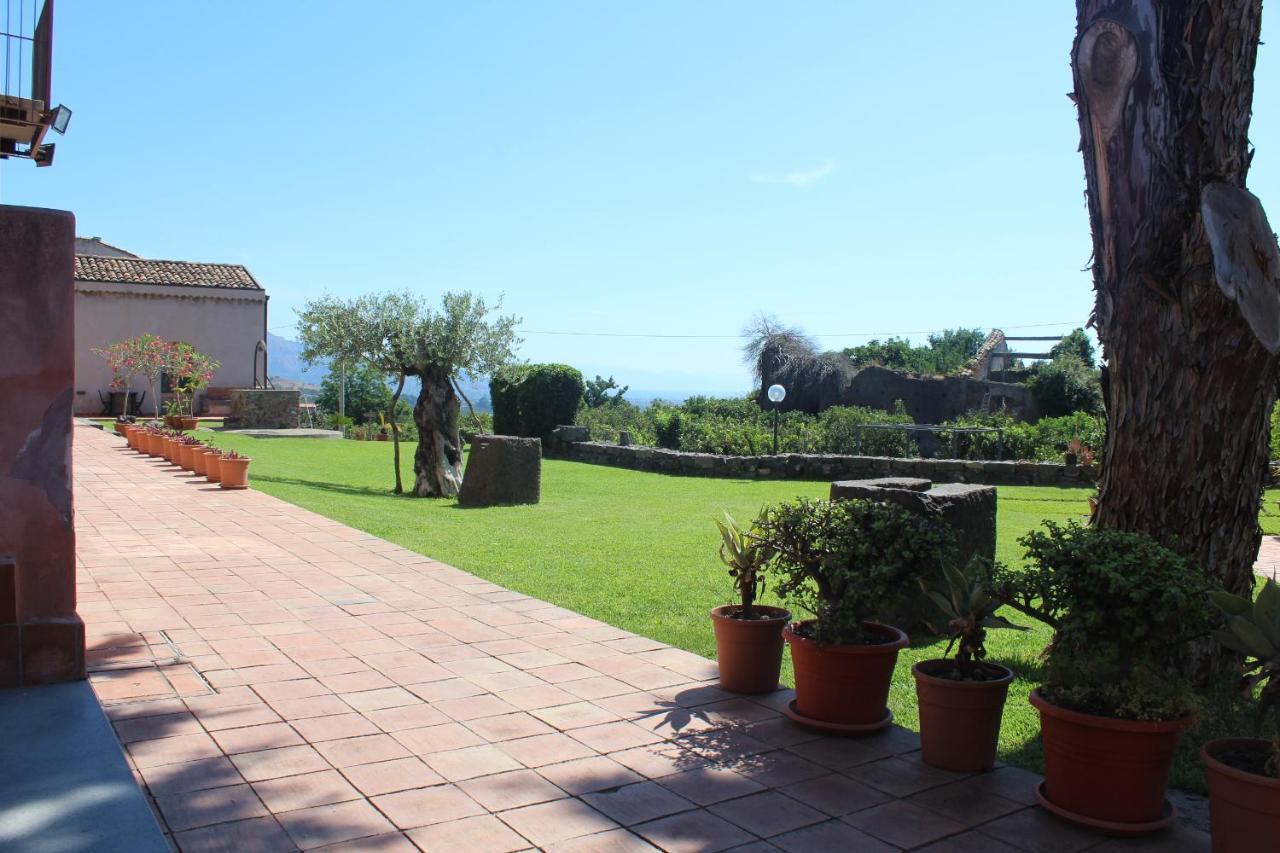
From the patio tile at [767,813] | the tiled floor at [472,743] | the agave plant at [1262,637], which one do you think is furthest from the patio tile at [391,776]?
the agave plant at [1262,637]

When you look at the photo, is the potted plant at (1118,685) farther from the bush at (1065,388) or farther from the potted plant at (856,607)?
the bush at (1065,388)

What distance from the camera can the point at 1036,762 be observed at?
3.93 m

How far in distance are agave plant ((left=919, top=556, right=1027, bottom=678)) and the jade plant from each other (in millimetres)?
167

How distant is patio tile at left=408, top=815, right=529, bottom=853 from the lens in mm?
2998

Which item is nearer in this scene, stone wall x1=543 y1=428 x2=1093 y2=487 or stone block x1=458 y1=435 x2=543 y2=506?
stone block x1=458 y1=435 x2=543 y2=506

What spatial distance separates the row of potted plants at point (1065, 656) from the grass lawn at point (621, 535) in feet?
1.72

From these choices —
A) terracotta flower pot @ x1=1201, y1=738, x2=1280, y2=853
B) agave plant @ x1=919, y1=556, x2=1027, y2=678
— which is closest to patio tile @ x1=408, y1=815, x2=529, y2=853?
agave plant @ x1=919, y1=556, x2=1027, y2=678

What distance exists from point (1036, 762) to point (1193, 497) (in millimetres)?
1430

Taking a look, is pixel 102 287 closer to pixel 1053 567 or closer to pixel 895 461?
pixel 895 461

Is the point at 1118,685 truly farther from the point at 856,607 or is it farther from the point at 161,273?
the point at 161,273

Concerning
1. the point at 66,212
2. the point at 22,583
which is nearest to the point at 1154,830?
the point at 22,583

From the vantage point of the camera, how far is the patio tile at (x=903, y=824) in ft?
10.3

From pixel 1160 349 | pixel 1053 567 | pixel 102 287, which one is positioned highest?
pixel 102 287

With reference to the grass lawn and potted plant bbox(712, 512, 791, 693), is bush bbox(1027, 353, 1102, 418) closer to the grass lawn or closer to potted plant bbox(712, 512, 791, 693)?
the grass lawn
